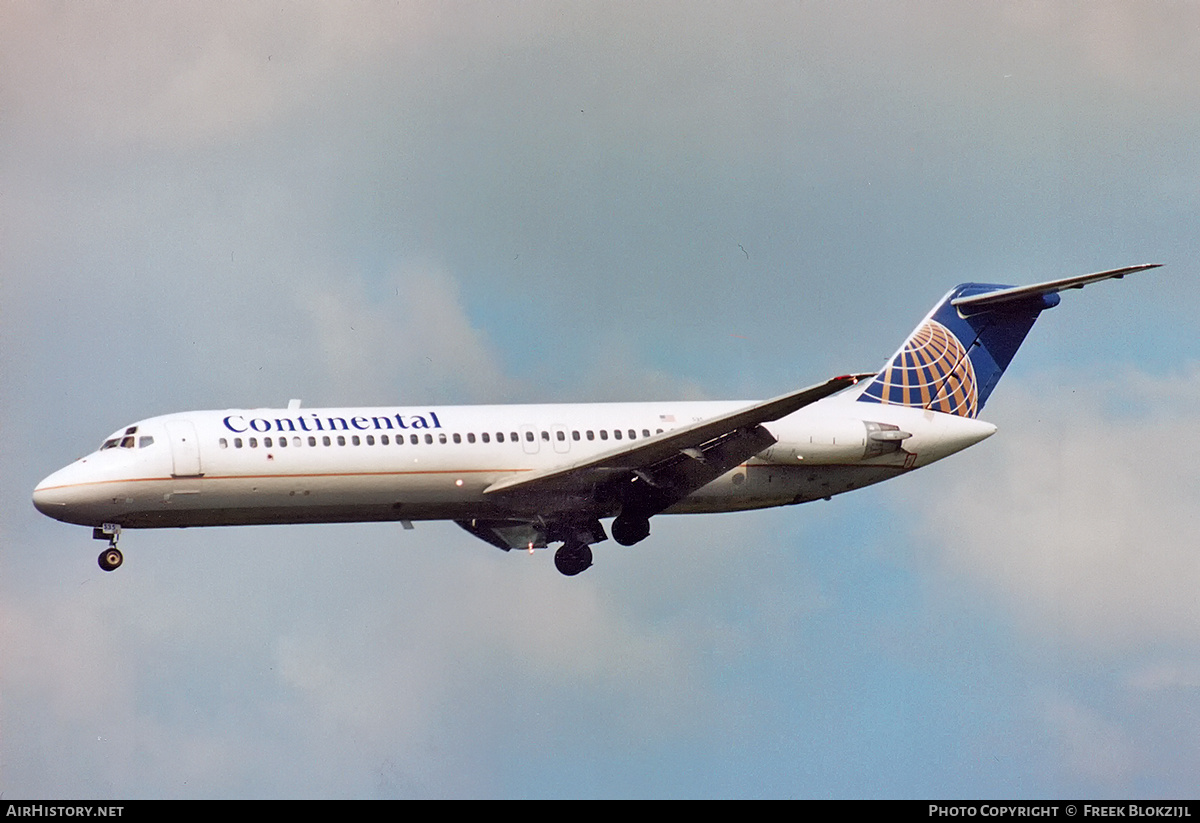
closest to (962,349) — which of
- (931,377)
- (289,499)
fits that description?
(931,377)

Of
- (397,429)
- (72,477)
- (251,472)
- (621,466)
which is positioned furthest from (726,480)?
(72,477)

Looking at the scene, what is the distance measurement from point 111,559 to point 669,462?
12707 millimetres

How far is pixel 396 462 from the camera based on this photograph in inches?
1903

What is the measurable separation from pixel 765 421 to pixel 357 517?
31.1 feet

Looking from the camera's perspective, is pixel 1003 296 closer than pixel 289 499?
No

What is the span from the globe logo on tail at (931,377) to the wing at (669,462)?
6.35 m

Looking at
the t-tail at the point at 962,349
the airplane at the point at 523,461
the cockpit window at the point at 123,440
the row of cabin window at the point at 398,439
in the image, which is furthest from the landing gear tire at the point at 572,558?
the cockpit window at the point at 123,440

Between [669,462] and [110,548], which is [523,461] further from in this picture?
[110,548]

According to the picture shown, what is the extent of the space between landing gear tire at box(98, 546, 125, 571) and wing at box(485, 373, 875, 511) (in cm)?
833

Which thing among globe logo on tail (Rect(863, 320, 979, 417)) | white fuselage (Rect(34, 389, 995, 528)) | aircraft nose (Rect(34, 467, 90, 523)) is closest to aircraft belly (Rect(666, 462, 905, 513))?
white fuselage (Rect(34, 389, 995, 528))

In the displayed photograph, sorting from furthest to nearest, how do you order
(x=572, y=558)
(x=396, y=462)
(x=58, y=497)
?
1. (x=572, y=558)
2. (x=396, y=462)
3. (x=58, y=497)

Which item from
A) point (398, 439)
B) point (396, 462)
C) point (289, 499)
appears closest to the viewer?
point (289, 499)

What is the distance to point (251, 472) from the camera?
156 feet

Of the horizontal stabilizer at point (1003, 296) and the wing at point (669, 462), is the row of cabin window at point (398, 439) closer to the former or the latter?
the wing at point (669, 462)
